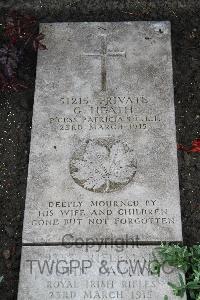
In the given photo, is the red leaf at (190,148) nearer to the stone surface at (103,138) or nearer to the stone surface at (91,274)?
the stone surface at (103,138)

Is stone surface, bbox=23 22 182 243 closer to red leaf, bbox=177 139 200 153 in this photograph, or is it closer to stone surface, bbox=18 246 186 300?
stone surface, bbox=18 246 186 300

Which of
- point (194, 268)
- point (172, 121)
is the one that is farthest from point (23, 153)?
point (194, 268)

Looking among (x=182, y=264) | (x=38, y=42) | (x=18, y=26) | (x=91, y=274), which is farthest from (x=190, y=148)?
(x=18, y=26)

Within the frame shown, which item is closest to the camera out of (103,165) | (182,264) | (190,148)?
(182,264)

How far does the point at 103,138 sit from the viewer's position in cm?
461

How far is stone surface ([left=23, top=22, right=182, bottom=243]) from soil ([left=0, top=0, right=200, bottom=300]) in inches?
9.0

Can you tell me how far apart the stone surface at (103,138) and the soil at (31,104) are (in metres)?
0.23

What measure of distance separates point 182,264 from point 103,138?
4.21 ft

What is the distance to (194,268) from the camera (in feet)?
13.3

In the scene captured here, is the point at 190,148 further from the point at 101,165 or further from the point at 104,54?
the point at 104,54

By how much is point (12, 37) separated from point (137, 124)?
1.46 m

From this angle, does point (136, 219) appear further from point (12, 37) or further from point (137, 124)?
point (12, 37)

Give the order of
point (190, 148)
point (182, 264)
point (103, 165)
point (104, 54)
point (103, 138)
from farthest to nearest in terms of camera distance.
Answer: point (104, 54), point (190, 148), point (103, 138), point (103, 165), point (182, 264)

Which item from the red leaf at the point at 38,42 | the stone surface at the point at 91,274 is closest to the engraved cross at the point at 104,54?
the red leaf at the point at 38,42
